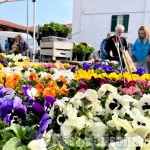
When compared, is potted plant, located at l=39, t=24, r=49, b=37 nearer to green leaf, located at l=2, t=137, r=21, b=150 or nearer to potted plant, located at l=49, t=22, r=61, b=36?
potted plant, located at l=49, t=22, r=61, b=36

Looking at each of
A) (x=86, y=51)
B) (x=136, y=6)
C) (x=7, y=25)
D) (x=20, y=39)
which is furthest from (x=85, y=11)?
(x=7, y=25)

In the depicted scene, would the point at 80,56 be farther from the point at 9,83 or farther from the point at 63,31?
the point at 9,83

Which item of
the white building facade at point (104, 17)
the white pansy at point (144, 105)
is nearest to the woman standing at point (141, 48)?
the white pansy at point (144, 105)

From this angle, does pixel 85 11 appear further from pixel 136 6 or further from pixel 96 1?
pixel 136 6

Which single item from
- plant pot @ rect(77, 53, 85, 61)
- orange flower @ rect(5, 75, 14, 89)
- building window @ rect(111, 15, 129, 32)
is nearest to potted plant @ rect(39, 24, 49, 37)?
plant pot @ rect(77, 53, 85, 61)

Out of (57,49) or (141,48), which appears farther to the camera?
(57,49)

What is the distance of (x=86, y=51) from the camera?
6.72 meters

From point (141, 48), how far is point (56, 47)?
1914mm

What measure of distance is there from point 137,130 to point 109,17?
19.2 metres

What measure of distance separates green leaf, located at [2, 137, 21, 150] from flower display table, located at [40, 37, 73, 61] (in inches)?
213

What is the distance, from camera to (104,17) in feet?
65.4

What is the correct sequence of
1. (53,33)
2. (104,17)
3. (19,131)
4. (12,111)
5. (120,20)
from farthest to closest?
(104,17), (120,20), (53,33), (12,111), (19,131)

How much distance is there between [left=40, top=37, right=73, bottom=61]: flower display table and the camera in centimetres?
644

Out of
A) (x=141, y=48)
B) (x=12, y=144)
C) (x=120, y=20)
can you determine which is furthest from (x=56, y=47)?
(x=120, y=20)
